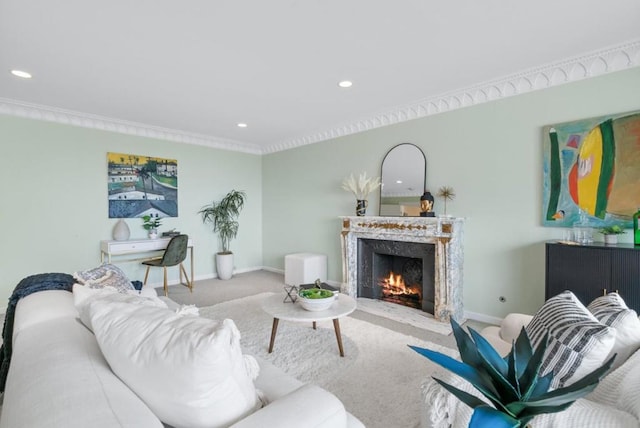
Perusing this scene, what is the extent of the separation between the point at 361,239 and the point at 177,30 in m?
3.15

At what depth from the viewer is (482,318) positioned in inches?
133

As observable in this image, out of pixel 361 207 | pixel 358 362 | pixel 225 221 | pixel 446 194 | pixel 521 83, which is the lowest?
pixel 358 362

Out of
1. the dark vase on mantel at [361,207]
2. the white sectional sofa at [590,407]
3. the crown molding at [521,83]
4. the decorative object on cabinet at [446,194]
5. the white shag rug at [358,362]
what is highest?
the crown molding at [521,83]

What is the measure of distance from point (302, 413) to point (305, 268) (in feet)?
12.2

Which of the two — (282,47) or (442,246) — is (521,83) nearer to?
(442,246)

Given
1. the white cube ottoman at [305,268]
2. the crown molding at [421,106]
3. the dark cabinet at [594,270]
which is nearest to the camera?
the dark cabinet at [594,270]

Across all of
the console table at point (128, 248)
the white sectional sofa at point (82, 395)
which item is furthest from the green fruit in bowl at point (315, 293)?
the console table at point (128, 248)

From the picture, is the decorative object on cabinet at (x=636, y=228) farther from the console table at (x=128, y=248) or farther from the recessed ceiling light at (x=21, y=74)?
the recessed ceiling light at (x=21, y=74)

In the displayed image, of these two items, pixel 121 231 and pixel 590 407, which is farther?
pixel 121 231

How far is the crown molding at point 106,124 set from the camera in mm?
3738

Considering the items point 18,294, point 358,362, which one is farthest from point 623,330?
point 18,294

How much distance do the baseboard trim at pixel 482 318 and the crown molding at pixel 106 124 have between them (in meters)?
4.66

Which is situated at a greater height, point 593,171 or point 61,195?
point 593,171

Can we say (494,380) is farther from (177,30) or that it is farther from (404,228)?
(404,228)
